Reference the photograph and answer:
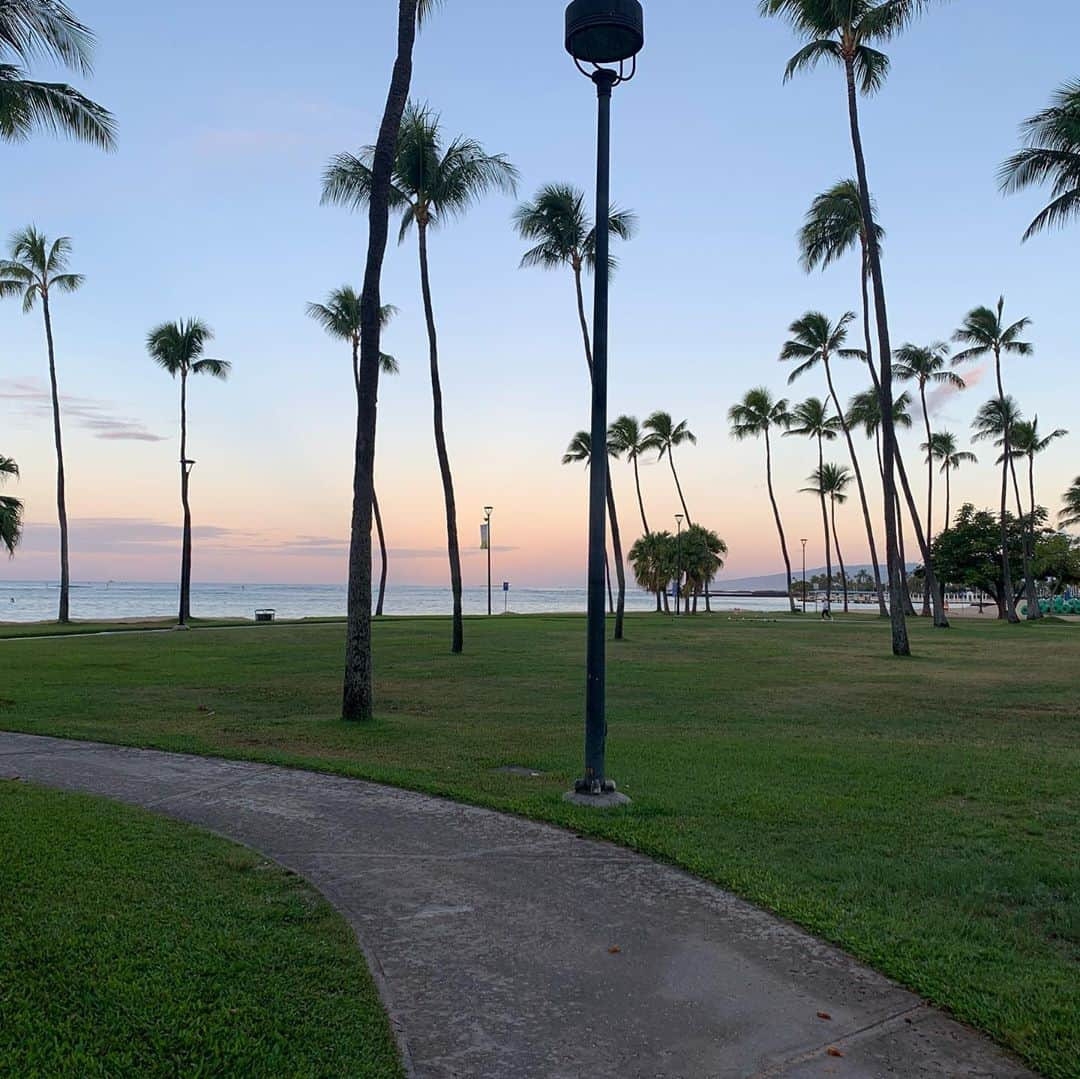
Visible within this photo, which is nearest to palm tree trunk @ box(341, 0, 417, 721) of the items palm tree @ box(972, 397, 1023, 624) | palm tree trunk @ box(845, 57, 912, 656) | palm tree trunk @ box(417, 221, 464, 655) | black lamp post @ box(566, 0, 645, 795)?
black lamp post @ box(566, 0, 645, 795)

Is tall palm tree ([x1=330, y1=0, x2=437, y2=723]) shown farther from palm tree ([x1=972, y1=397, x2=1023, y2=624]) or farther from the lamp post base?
palm tree ([x1=972, y1=397, x2=1023, y2=624])

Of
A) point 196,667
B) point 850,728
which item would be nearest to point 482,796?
point 850,728

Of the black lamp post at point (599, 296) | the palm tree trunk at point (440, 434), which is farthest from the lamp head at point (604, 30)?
the palm tree trunk at point (440, 434)

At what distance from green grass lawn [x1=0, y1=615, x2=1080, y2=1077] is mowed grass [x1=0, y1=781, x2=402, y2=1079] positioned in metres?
2.13

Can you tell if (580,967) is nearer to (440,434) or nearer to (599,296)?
(599,296)

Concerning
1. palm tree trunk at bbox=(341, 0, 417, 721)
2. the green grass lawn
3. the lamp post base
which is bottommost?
the green grass lawn

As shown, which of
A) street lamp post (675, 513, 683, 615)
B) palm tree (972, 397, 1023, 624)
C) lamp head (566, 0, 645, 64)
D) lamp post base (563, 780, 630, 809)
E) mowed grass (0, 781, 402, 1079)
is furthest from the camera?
street lamp post (675, 513, 683, 615)

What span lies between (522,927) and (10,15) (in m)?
16.7

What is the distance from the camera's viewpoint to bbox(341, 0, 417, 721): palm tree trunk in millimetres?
10641

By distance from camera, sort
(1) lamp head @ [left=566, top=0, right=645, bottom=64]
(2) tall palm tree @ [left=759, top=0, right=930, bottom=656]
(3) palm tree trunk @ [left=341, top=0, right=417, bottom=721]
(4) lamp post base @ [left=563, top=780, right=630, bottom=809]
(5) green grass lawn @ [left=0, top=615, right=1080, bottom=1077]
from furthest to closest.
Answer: (2) tall palm tree @ [left=759, top=0, right=930, bottom=656] → (3) palm tree trunk @ [left=341, top=0, right=417, bottom=721] → (1) lamp head @ [left=566, top=0, right=645, bottom=64] → (4) lamp post base @ [left=563, top=780, right=630, bottom=809] → (5) green grass lawn @ [left=0, top=615, right=1080, bottom=1077]

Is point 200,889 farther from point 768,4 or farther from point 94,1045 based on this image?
point 768,4

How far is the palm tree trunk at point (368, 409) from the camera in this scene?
10641 mm

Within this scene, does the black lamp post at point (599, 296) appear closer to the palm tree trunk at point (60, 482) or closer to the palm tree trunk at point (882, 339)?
the palm tree trunk at point (882, 339)

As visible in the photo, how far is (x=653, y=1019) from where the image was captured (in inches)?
120
